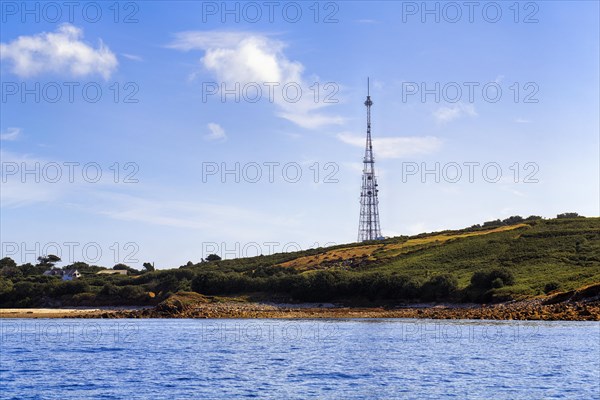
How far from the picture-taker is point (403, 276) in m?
106

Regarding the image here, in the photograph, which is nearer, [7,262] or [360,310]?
[360,310]

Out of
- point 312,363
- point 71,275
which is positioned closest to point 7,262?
point 71,275

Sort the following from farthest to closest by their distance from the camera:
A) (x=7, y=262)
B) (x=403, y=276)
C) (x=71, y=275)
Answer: (x=7, y=262)
(x=71, y=275)
(x=403, y=276)

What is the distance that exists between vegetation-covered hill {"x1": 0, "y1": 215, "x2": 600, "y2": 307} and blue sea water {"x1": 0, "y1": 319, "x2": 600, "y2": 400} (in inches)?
1251

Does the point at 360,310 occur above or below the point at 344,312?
above

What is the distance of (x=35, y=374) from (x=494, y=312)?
56.3m

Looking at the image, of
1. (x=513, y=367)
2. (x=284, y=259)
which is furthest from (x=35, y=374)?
(x=284, y=259)

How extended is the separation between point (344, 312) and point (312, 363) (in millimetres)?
56803

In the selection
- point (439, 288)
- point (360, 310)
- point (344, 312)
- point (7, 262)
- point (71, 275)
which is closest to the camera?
point (344, 312)

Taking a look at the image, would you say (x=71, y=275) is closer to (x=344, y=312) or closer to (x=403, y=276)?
(x=403, y=276)

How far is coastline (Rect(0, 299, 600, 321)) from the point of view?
74875 mm

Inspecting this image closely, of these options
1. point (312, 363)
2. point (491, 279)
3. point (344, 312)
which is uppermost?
point (491, 279)

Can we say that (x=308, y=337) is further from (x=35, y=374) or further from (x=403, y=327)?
(x=35, y=374)

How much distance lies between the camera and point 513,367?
38.3m
